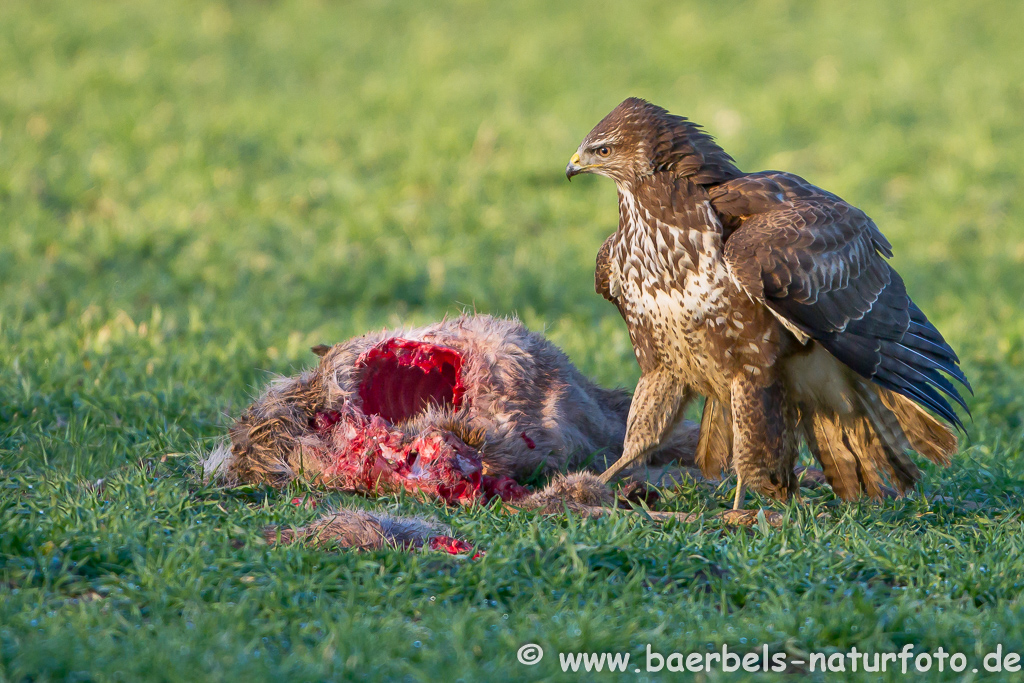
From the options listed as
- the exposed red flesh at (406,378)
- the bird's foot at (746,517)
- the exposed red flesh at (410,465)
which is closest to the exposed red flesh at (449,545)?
the exposed red flesh at (410,465)

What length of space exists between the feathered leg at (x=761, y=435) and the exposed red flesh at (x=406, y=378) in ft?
3.76

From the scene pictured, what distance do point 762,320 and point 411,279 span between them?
4198 millimetres

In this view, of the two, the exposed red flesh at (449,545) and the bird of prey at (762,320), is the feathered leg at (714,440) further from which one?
the exposed red flesh at (449,545)

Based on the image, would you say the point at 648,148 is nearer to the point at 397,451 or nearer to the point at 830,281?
the point at 830,281

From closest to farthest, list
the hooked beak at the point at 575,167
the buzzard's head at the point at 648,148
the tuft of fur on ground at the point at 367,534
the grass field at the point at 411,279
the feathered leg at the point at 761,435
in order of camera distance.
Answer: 1. the grass field at the point at 411,279
2. the tuft of fur on ground at the point at 367,534
3. the feathered leg at the point at 761,435
4. the buzzard's head at the point at 648,148
5. the hooked beak at the point at 575,167

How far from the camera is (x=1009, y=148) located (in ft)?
34.9

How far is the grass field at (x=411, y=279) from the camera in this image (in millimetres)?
3371

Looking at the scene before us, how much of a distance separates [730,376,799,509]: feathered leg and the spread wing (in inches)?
11.6

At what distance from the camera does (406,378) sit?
16.5 feet

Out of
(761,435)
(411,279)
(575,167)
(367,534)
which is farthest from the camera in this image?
(411,279)

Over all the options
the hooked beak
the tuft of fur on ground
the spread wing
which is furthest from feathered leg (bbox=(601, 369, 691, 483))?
the tuft of fur on ground

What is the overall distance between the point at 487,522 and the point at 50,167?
6.83m

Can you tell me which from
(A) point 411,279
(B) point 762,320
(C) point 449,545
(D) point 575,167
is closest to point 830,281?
(B) point 762,320

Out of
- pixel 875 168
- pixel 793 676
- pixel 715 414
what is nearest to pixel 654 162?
pixel 715 414
